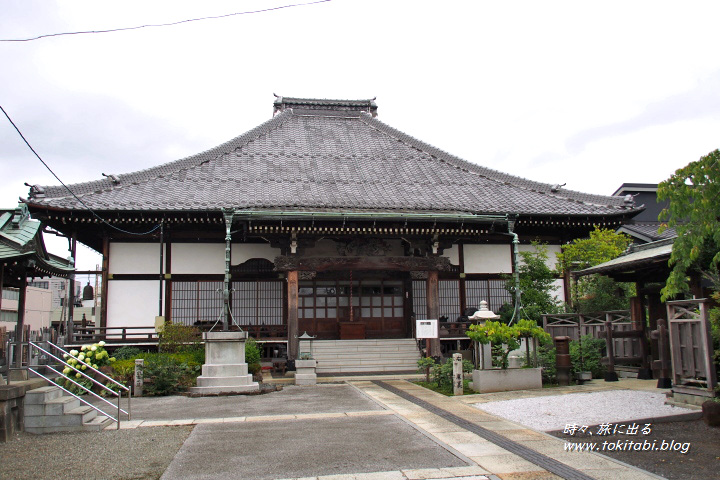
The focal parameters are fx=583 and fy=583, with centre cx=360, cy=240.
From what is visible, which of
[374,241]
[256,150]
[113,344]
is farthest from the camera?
[256,150]

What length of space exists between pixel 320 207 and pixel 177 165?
669cm

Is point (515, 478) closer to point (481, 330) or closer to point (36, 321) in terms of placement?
point (481, 330)

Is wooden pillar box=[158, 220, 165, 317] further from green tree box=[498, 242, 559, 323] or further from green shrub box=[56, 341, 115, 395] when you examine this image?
green tree box=[498, 242, 559, 323]

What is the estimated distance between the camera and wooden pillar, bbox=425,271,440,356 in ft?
61.2

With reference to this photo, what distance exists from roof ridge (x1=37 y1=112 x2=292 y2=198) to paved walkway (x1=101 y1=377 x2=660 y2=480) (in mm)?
9920

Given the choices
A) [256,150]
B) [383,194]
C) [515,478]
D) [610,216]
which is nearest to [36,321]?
[256,150]

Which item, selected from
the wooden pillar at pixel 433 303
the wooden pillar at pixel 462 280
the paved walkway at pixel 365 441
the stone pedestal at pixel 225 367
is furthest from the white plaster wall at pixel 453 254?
the stone pedestal at pixel 225 367

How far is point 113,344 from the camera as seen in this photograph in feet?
60.7

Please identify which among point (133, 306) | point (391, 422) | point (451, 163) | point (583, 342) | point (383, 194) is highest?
point (451, 163)

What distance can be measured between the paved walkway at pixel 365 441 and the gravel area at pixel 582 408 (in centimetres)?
40

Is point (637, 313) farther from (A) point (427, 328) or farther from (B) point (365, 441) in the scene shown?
(B) point (365, 441)

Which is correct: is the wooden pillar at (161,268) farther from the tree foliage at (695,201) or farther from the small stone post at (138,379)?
the tree foliage at (695,201)

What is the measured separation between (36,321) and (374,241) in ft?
122

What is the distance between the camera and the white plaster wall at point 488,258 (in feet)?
71.1
